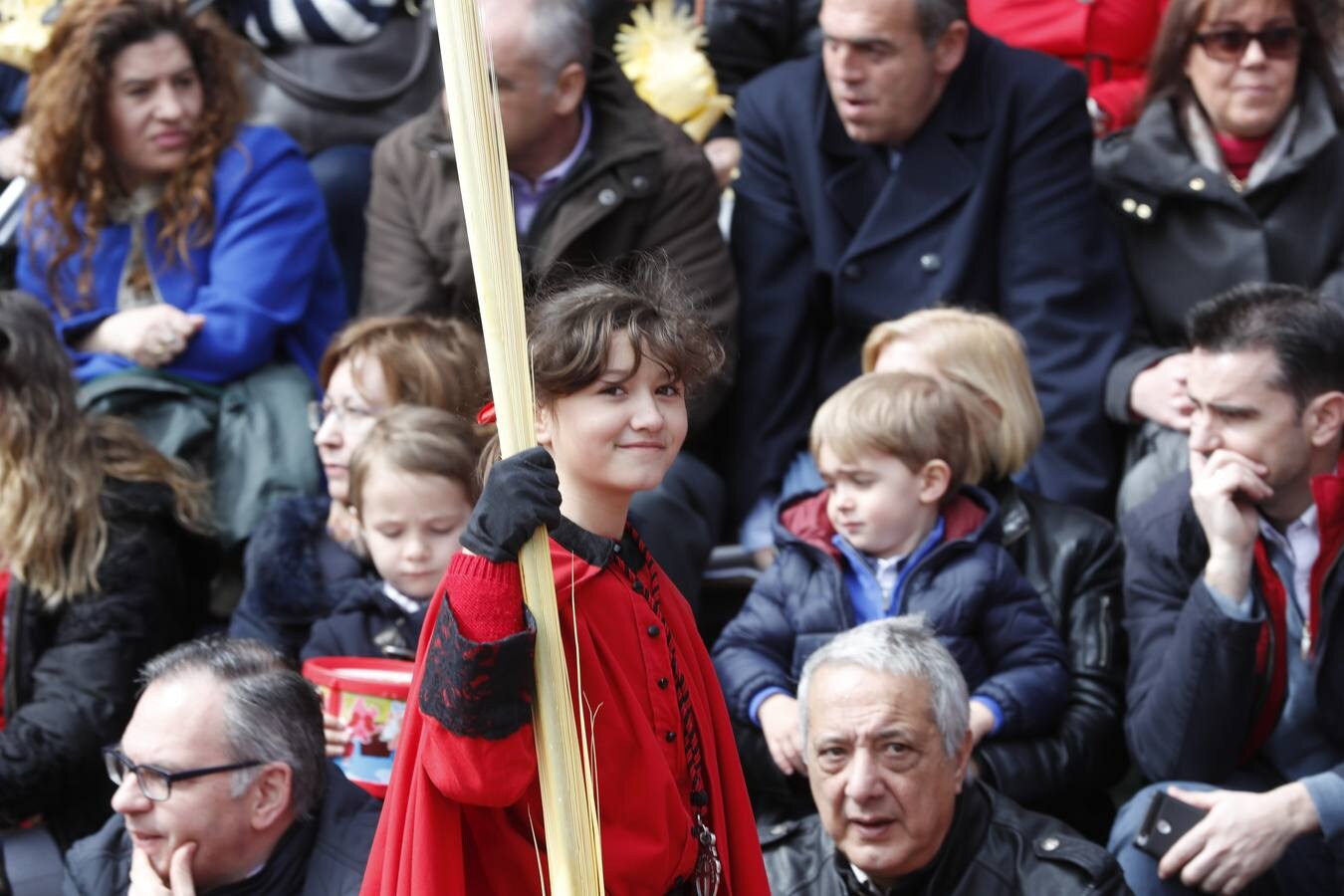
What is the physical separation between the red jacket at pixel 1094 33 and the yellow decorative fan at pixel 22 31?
2.74 meters

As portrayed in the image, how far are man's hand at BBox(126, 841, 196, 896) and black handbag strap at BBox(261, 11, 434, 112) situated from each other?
288 centimetres

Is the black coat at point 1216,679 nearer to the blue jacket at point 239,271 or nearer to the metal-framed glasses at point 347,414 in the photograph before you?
the metal-framed glasses at point 347,414

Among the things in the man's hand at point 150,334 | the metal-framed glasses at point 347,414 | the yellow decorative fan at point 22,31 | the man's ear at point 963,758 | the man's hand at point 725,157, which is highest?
the yellow decorative fan at point 22,31

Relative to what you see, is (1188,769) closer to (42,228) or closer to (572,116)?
(572,116)

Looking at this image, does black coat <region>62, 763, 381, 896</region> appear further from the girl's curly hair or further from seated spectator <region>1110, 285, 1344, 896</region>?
the girl's curly hair

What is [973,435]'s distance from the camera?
4.30 meters

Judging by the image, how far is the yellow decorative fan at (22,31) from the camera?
5.77 m

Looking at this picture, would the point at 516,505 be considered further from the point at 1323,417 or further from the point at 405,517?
the point at 1323,417

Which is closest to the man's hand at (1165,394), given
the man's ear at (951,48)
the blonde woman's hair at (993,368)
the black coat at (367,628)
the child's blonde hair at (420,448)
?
the blonde woman's hair at (993,368)

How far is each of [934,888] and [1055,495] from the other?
1489 millimetres

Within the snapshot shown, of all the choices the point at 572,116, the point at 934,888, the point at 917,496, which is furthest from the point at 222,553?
the point at 934,888

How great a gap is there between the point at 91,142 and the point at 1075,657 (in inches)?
110

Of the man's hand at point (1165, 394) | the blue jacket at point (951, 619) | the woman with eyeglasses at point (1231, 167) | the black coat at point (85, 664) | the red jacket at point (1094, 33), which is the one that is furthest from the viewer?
the red jacket at point (1094, 33)

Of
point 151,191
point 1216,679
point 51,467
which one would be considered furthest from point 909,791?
point 151,191
